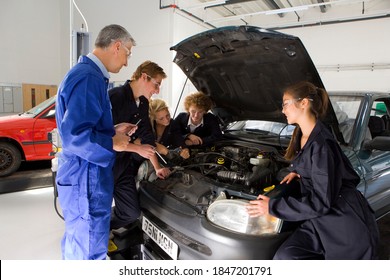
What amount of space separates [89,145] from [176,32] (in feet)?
21.1

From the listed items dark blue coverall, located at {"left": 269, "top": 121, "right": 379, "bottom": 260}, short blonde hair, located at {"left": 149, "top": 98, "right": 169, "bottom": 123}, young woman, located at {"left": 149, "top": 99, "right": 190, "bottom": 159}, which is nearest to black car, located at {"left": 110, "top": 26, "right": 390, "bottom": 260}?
dark blue coverall, located at {"left": 269, "top": 121, "right": 379, "bottom": 260}

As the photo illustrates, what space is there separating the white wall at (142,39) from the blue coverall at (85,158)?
5.80 meters

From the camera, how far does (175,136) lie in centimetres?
262

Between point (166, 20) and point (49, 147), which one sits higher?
point (166, 20)

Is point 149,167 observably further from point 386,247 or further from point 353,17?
point 353,17

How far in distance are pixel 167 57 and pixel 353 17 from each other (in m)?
4.69

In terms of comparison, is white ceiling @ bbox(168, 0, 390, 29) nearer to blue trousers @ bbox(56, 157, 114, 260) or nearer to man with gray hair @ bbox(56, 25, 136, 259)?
man with gray hair @ bbox(56, 25, 136, 259)

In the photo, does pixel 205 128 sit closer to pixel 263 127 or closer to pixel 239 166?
pixel 263 127

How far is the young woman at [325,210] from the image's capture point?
123 cm

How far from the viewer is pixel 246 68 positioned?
227 cm

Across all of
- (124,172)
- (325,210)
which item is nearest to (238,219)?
A: (325,210)

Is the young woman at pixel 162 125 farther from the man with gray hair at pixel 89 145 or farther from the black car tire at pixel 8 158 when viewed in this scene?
the black car tire at pixel 8 158

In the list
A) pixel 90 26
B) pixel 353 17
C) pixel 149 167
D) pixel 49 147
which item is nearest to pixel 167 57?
pixel 90 26

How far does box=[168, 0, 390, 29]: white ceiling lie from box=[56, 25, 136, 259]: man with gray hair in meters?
5.03
